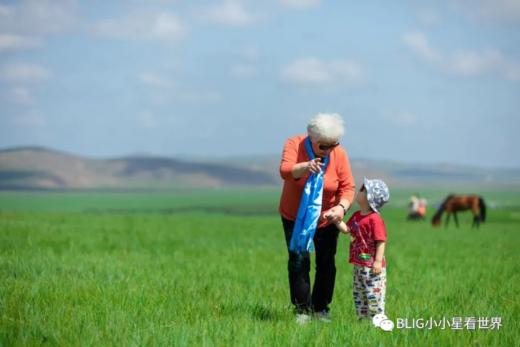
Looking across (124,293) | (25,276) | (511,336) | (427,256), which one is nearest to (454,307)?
(511,336)

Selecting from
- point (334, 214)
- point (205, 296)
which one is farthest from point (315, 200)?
point (205, 296)

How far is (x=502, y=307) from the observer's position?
27.8 feet

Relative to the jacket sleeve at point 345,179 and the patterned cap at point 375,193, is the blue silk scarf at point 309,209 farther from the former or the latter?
the patterned cap at point 375,193

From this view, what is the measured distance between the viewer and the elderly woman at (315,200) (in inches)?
263

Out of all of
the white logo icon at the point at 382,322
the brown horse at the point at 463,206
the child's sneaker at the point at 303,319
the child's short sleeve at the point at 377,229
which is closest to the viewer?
the white logo icon at the point at 382,322

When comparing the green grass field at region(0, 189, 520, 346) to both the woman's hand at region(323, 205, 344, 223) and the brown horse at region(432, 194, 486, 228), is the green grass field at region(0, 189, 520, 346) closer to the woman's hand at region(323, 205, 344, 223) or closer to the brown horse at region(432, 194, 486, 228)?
the woman's hand at region(323, 205, 344, 223)

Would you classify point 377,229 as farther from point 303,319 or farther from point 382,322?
point 303,319

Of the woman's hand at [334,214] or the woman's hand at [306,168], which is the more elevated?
the woman's hand at [306,168]

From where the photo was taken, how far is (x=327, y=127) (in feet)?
21.6

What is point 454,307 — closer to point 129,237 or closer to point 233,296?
point 233,296

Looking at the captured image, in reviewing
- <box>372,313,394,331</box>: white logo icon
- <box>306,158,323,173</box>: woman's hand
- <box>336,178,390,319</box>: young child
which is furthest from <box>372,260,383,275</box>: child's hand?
<box>306,158,323,173</box>: woman's hand

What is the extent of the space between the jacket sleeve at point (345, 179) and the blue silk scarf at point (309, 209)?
0.62 ft

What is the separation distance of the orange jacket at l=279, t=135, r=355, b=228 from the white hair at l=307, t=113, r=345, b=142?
1.18 feet

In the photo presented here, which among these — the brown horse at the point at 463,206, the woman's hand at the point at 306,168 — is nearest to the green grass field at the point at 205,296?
the woman's hand at the point at 306,168
